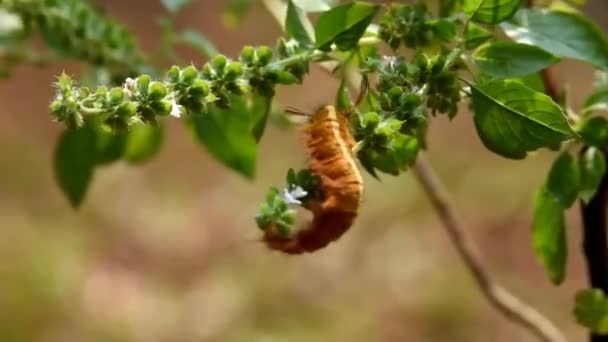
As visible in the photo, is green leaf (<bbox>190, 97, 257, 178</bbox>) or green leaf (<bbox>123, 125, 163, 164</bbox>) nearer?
green leaf (<bbox>190, 97, 257, 178</bbox>)

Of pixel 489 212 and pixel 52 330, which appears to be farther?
pixel 489 212

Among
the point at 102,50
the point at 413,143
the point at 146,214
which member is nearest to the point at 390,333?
the point at 146,214

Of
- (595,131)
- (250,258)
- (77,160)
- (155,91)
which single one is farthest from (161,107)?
(250,258)

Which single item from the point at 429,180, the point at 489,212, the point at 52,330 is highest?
the point at 429,180

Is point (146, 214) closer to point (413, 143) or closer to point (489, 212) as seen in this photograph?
point (489, 212)

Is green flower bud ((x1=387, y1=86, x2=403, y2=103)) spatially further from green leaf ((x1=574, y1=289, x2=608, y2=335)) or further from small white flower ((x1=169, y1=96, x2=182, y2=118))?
green leaf ((x1=574, y1=289, x2=608, y2=335))

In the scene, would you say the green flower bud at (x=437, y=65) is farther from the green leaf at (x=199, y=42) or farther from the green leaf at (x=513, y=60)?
the green leaf at (x=199, y=42)

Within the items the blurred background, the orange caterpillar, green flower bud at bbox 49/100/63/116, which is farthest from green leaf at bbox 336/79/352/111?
the blurred background
